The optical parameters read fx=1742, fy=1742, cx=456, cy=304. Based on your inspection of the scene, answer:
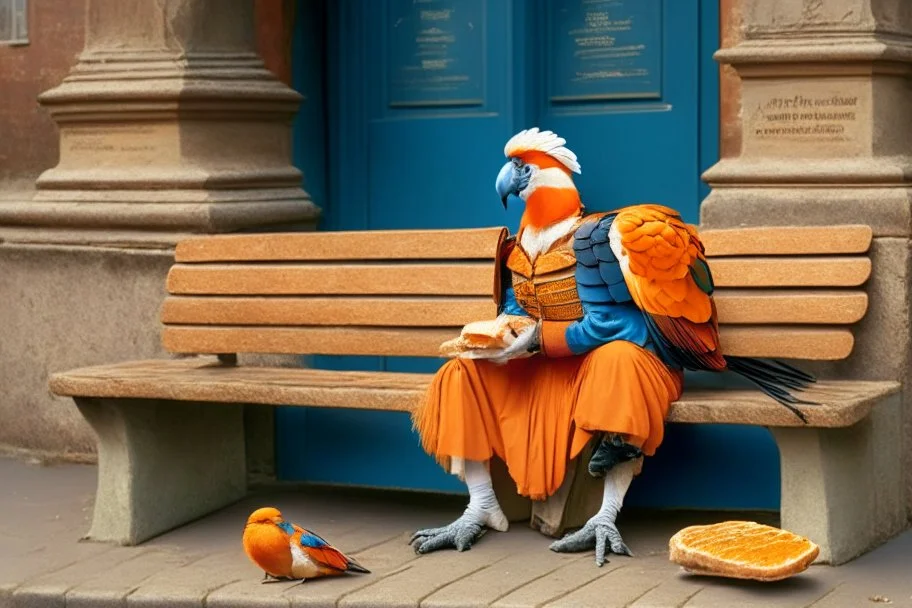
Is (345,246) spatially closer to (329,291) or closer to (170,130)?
(329,291)

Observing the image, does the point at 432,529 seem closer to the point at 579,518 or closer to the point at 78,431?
the point at 579,518

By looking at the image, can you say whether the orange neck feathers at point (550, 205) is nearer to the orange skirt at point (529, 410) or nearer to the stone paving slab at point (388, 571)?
the orange skirt at point (529, 410)

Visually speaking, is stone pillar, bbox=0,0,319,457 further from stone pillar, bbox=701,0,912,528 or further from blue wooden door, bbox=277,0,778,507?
stone pillar, bbox=701,0,912,528

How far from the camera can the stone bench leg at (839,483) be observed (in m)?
5.39

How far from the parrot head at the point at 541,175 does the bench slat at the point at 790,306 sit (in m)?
0.62

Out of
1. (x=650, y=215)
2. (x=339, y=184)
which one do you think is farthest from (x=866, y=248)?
(x=339, y=184)

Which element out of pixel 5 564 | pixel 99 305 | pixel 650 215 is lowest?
pixel 5 564

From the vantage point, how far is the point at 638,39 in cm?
675

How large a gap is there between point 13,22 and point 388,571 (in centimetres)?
364

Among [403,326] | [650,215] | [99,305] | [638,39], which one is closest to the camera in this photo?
[650,215]

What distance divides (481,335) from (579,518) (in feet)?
2.51

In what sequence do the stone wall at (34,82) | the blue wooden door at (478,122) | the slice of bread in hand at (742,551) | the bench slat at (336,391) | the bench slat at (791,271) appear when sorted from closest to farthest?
the slice of bread in hand at (742,551) → the bench slat at (336,391) → the bench slat at (791,271) → the blue wooden door at (478,122) → the stone wall at (34,82)

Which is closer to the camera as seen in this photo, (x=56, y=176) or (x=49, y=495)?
(x=49, y=495)

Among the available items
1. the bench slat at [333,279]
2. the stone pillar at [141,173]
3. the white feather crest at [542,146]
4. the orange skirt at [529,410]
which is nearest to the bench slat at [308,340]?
the bench slat at [333,279]
